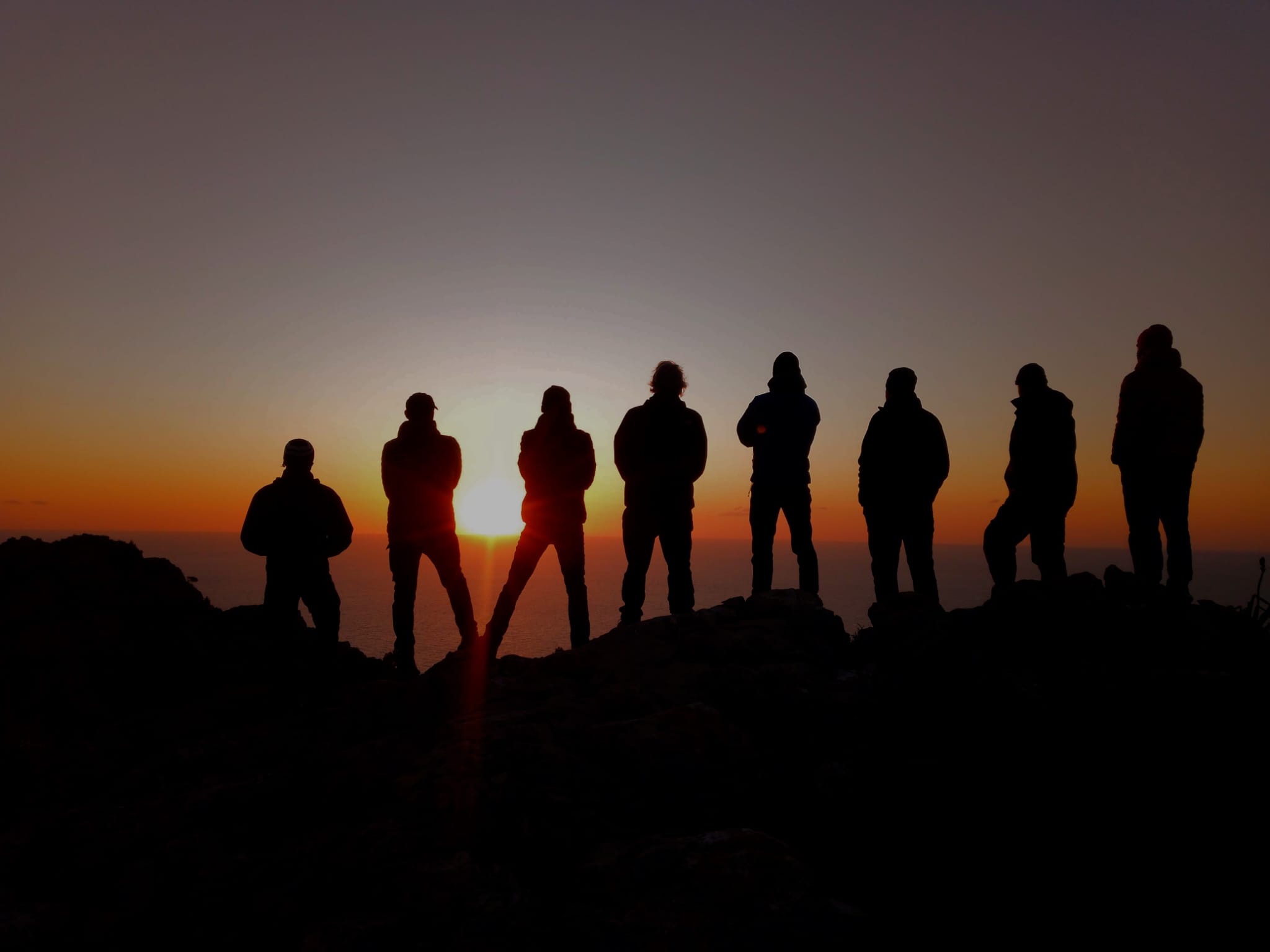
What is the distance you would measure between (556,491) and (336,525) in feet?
8.36

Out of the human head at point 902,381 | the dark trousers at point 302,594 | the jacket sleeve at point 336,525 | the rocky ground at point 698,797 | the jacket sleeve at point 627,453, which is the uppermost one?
the human head at point 902,381

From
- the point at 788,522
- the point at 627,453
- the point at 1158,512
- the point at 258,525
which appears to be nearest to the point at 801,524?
the point at 788,522

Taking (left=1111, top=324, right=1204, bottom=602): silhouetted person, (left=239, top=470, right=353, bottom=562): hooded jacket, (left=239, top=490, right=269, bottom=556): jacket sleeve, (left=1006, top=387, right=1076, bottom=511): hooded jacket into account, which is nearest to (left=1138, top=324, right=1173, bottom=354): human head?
(left=1111, top=324, right=1204, bottom=602): silhouetted person

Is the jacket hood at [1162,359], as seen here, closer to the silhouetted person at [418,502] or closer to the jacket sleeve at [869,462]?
the jacket sleeve at [869,462]

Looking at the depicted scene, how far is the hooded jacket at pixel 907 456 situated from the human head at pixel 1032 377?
3.37 ft

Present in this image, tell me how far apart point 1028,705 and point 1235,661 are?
2125 mm

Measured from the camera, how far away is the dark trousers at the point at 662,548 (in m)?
8.34

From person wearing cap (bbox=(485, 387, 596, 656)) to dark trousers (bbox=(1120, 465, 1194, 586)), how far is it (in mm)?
6020

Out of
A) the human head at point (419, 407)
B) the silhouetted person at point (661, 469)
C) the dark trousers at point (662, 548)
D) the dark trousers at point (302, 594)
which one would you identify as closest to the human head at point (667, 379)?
the silhouetted person at point (661, 469)

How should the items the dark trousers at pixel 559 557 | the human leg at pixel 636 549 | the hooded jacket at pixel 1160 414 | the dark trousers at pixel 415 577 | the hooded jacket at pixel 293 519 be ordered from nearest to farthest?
the hooded jacket at pixel 1160 414, the hooded jacket at pixel 293 519, the human leg at pixel 636 549, the dark trousers at pixel 559 557, the dark trousers at pixel 415 577

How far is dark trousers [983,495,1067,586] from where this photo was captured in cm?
825

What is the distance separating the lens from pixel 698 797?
4375 millimetres

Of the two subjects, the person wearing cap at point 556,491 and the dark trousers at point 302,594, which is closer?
the dark trousers at point 302,594

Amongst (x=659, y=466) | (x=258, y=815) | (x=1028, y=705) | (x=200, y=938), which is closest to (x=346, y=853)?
(x=200, y=938)
